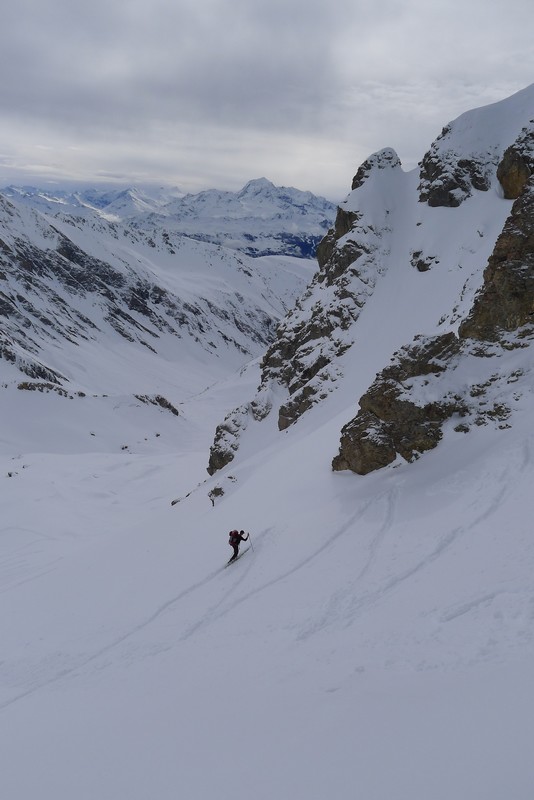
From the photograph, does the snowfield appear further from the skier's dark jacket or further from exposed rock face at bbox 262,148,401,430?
exposed rock face at bbox 262,148,401,430

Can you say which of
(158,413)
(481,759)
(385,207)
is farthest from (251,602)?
(158,413)

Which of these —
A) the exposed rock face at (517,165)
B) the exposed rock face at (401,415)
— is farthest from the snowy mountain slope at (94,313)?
the exposed rock face at (401,415)

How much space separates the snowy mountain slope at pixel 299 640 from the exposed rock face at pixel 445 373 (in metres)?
0.57

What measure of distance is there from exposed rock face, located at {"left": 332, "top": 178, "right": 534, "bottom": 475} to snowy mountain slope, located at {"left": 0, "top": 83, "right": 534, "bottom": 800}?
0.57 meters

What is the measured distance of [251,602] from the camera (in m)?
13.4

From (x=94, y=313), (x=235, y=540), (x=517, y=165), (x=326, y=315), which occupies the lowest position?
(x=235, y=540)

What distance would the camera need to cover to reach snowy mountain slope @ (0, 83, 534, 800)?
22.0 ft

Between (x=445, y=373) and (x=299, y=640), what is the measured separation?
1088 centimetres

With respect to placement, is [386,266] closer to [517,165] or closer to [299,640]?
[517,165]

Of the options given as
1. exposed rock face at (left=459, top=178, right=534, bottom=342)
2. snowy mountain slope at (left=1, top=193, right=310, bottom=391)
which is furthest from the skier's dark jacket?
snowy mountain slope at (left=1, top=193, right=310, bottom=391)

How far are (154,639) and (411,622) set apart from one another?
276 inches

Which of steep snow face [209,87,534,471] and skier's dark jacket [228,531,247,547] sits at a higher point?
steep snow face [209,87,534,471]

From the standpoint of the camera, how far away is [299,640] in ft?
35.0

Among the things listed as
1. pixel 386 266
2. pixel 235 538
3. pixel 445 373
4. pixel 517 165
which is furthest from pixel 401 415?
pixel 386 266
